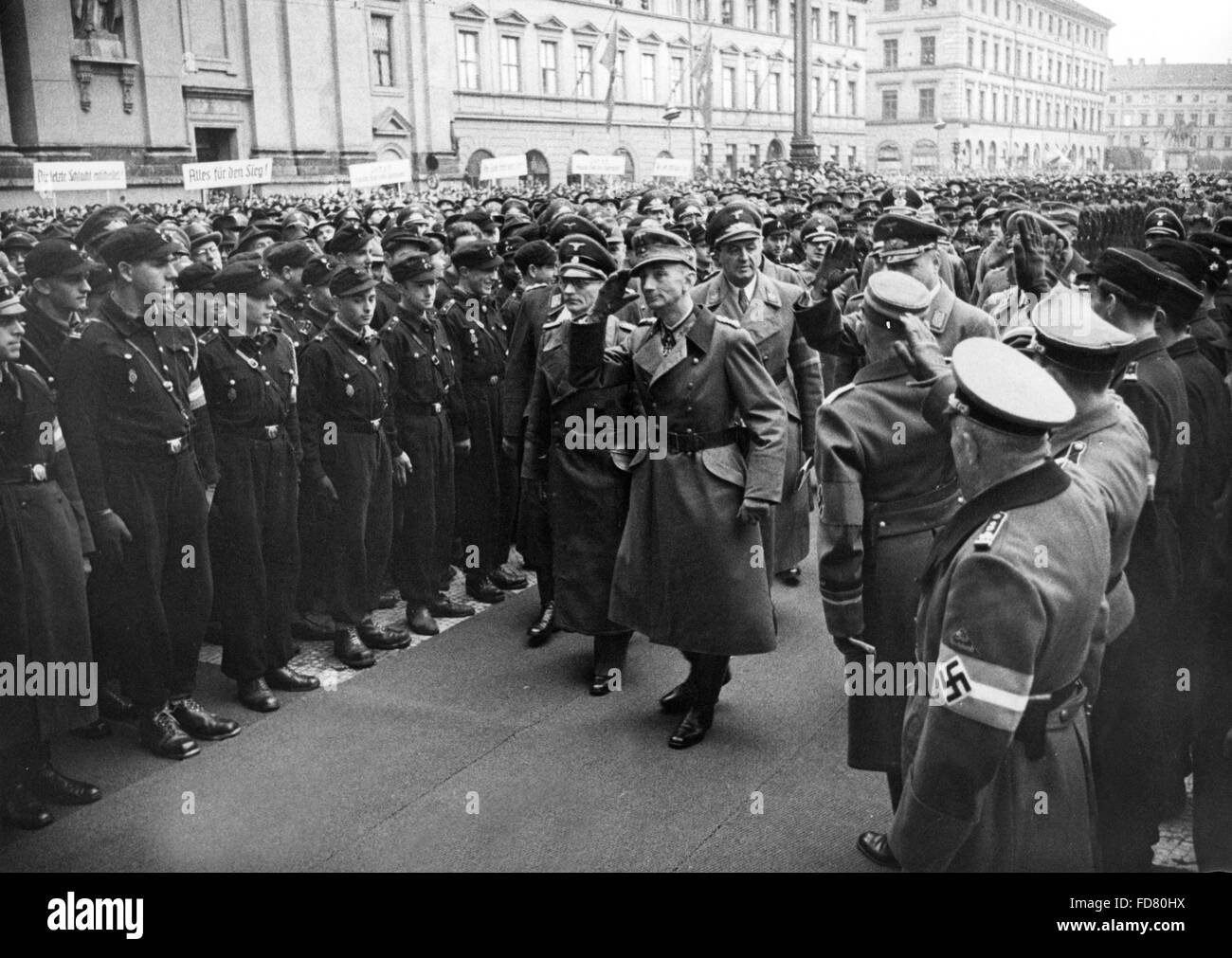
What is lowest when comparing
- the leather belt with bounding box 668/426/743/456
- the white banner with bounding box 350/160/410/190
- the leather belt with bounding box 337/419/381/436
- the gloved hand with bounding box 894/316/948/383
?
the leather belt with bounding box 337/419/381/436

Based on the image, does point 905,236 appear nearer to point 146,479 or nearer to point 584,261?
point 584,261

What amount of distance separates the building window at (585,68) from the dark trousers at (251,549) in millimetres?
43229

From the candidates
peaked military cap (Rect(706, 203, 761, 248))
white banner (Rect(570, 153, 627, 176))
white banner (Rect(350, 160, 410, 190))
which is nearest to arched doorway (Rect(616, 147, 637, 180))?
white banner (Rect(570, 153, 627, 176))

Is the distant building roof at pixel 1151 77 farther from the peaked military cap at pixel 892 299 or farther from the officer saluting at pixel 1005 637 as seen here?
the officer saluting at pixel 1005 637

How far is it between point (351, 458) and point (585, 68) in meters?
43.5

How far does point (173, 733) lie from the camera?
197 inches

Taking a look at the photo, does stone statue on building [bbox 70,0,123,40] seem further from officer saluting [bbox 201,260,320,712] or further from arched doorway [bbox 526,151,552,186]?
arched doorway [bbox 526,151,552,186]

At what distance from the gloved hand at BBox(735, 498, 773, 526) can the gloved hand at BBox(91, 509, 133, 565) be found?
2667mm

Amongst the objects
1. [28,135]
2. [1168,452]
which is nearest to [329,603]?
[1168,452]

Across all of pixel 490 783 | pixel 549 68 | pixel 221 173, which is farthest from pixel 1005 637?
pixel 549 68

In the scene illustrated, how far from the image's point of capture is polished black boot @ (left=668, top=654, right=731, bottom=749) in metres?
4.99

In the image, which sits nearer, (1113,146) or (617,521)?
(617,521)
